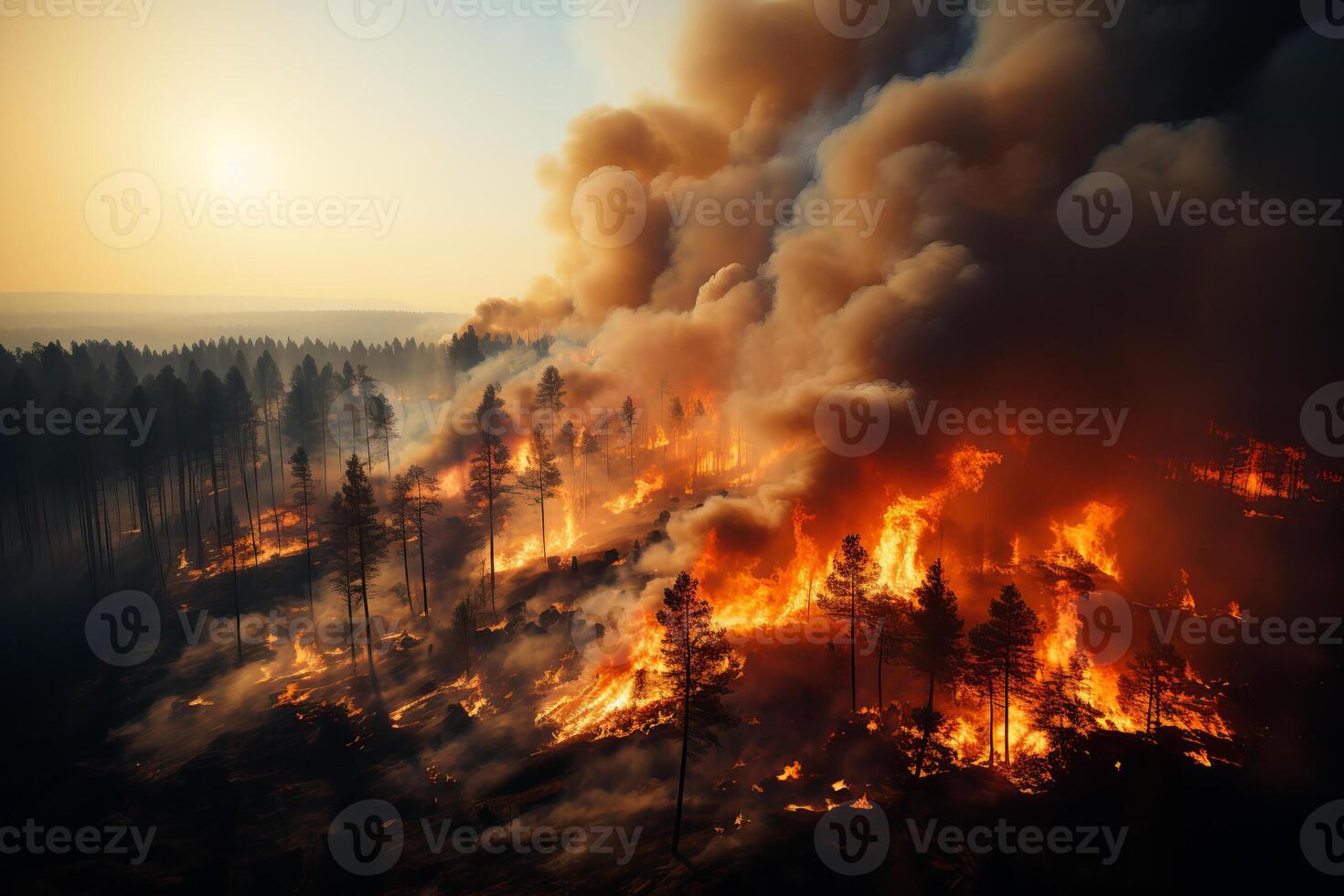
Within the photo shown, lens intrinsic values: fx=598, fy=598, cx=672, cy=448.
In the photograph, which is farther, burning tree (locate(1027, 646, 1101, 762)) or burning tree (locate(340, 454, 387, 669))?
burning tree (locate(340, 454, 387, 669))

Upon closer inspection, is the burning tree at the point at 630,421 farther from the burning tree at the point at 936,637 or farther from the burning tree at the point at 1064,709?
the burning tree at the point at 1064,709

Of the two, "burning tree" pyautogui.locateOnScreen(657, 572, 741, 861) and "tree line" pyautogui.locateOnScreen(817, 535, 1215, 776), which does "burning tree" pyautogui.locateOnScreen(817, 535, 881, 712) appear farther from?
"burning tree" pyautogui.locateOnScreen(657, 572, 741, 861)

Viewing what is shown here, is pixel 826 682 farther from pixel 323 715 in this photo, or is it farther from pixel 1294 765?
pixel 323 715

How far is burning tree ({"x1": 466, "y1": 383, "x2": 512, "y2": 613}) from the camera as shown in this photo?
54.3 metres

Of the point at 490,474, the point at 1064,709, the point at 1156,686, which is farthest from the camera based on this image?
the point at 490,474

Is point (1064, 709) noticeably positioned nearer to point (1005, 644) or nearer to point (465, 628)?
point (1005, 644)

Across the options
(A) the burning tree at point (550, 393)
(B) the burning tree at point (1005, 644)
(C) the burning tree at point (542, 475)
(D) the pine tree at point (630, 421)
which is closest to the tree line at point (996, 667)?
(B) the burning tree at point (1005, 644)

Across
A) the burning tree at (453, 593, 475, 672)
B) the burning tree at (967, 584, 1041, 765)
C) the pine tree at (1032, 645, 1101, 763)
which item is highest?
the burning tree at (967, 584, 1041, 765)

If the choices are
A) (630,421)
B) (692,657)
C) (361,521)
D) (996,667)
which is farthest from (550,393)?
(996,667)

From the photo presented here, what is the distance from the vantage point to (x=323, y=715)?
3700 centimetres

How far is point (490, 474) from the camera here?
53.2 meters

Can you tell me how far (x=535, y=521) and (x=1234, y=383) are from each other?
250ft

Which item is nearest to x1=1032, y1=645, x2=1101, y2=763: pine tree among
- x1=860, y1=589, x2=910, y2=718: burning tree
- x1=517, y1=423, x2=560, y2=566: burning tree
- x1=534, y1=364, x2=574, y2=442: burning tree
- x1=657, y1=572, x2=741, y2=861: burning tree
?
x1=860, y1=589, x2=910, y2=718: burning tree

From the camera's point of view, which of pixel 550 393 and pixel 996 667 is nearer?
pixel 996 667
